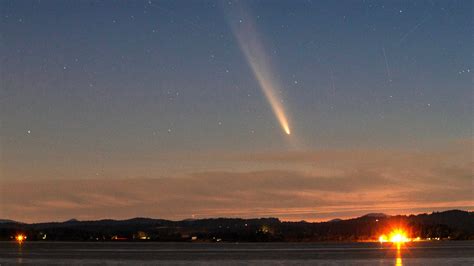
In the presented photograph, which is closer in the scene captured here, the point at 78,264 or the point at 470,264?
the point at 470,264

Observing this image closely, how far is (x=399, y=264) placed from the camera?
7656cm

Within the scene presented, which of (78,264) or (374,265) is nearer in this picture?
(374,265)

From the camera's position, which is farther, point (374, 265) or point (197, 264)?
point (197, 264)

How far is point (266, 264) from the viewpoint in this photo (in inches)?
3078

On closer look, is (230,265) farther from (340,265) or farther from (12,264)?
(12,264)

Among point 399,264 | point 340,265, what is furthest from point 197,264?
point 399,264

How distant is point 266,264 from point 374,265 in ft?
33.6

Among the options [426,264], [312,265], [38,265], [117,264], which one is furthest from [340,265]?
[38,265]

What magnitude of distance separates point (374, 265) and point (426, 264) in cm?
584

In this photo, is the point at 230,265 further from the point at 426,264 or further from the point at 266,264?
the point at 426,264

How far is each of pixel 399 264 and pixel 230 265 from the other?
619 inches

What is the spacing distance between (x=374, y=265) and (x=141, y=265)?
22058mm

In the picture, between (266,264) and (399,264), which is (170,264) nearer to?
(266,264)

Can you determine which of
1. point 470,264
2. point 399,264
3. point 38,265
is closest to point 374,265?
point 399,264
